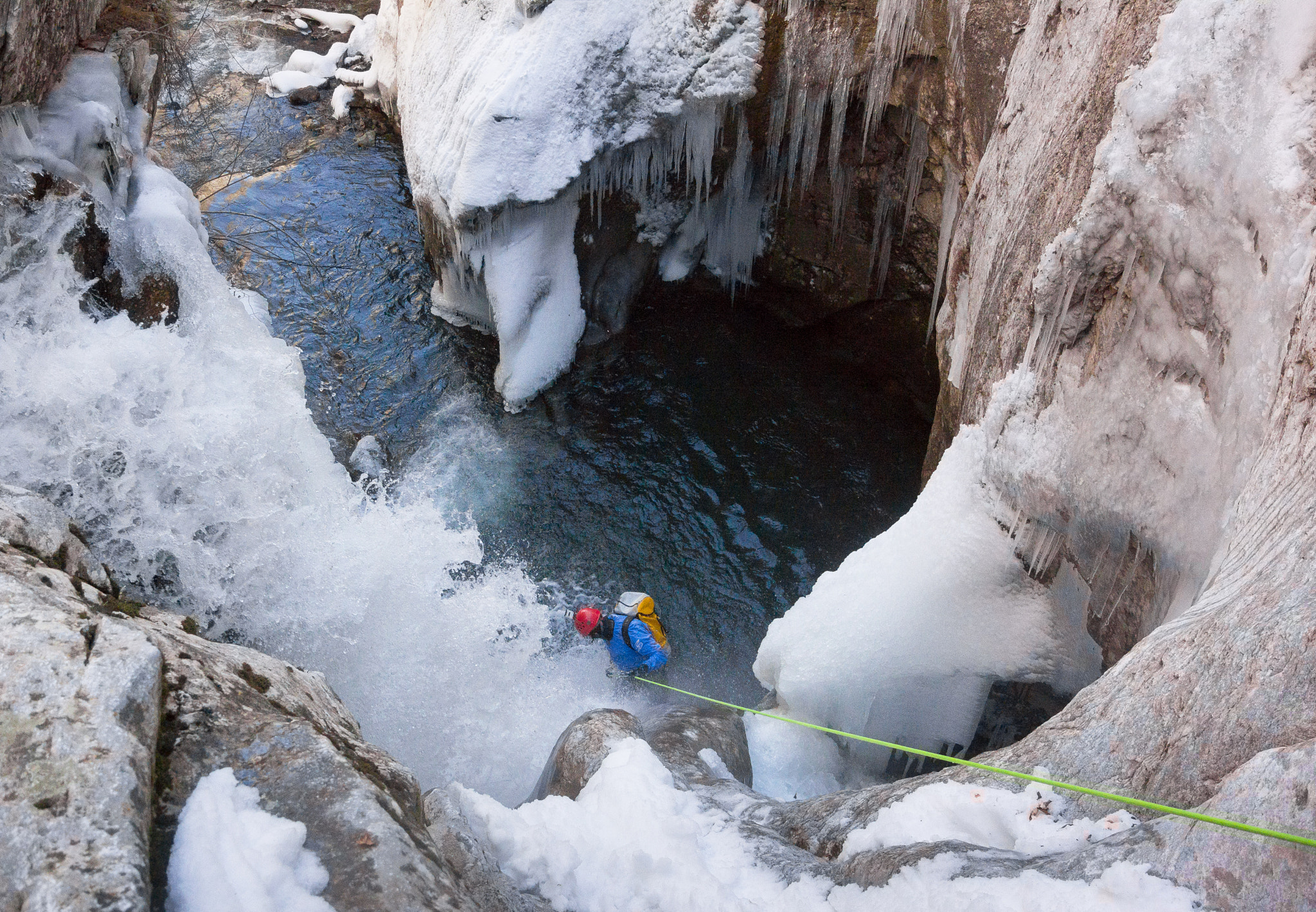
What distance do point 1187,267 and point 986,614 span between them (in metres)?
2.31

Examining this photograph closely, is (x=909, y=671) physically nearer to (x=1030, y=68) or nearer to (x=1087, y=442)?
(x=1087, y=442)

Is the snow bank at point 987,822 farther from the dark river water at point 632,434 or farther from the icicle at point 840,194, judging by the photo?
the icicle at point 840,194

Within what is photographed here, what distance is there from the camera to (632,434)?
29.8 feet

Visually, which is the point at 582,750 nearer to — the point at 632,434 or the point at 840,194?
the point at 632,434

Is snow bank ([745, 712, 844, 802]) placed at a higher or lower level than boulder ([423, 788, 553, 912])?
lower

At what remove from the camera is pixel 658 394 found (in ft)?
31.2

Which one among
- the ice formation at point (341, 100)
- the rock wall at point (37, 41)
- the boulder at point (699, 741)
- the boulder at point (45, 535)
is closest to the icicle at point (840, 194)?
the boulder at point (699, 741)

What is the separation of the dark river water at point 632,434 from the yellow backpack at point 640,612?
638 mm

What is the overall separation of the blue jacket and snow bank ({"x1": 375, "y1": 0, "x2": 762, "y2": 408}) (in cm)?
352

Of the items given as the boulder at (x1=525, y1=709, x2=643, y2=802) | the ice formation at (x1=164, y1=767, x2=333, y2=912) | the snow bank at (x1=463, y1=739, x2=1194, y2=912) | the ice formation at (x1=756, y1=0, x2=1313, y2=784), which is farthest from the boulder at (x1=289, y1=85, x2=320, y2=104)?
the ice formation at (x1=164, y1=767, x2=333, y2=912)

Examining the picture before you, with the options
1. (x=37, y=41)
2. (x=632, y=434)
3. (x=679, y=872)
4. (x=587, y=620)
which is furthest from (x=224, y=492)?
(x=679, y=872)

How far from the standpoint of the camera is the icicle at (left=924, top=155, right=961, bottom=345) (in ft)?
25.0

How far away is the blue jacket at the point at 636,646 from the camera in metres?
6.45

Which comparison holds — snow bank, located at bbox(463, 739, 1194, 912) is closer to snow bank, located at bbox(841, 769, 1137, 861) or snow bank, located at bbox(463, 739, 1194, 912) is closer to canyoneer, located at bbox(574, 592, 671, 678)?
snow bank, located at bbox(841, 769, 1137, 861)
